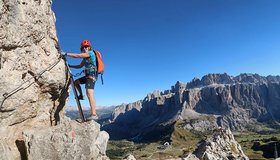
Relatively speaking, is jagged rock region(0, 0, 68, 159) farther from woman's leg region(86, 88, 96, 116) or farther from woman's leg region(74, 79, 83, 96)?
woman's leg region(86, 88, 96, 116)

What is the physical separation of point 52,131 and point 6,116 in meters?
2.51

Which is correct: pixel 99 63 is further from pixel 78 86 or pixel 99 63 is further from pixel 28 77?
pixel 28 77

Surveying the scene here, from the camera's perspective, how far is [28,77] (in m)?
16.4

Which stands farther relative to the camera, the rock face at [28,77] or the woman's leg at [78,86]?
the woman's leg at [78,86]

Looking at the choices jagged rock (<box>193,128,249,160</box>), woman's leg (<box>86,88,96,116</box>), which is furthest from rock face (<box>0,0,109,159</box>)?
jagged rock (<box>193,128,249,160</box>)

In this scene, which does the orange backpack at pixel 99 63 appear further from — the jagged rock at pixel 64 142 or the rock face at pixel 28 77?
the jagged rock at pixel 64 142

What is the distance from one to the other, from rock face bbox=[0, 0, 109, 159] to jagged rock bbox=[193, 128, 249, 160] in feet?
103

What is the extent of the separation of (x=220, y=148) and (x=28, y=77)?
4174 cm

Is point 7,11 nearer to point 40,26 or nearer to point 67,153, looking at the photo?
point 40,26

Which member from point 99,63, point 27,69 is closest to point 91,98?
point 99,63

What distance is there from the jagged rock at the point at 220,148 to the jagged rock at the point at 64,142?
30290 millimetres

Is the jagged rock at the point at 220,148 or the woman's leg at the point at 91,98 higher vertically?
the woman's leg at the point at 91,98

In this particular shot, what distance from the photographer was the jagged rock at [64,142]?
1500 cm

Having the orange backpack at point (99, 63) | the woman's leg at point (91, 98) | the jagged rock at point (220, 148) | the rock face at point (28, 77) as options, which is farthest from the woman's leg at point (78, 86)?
the jagged rock at point (220, 148)
